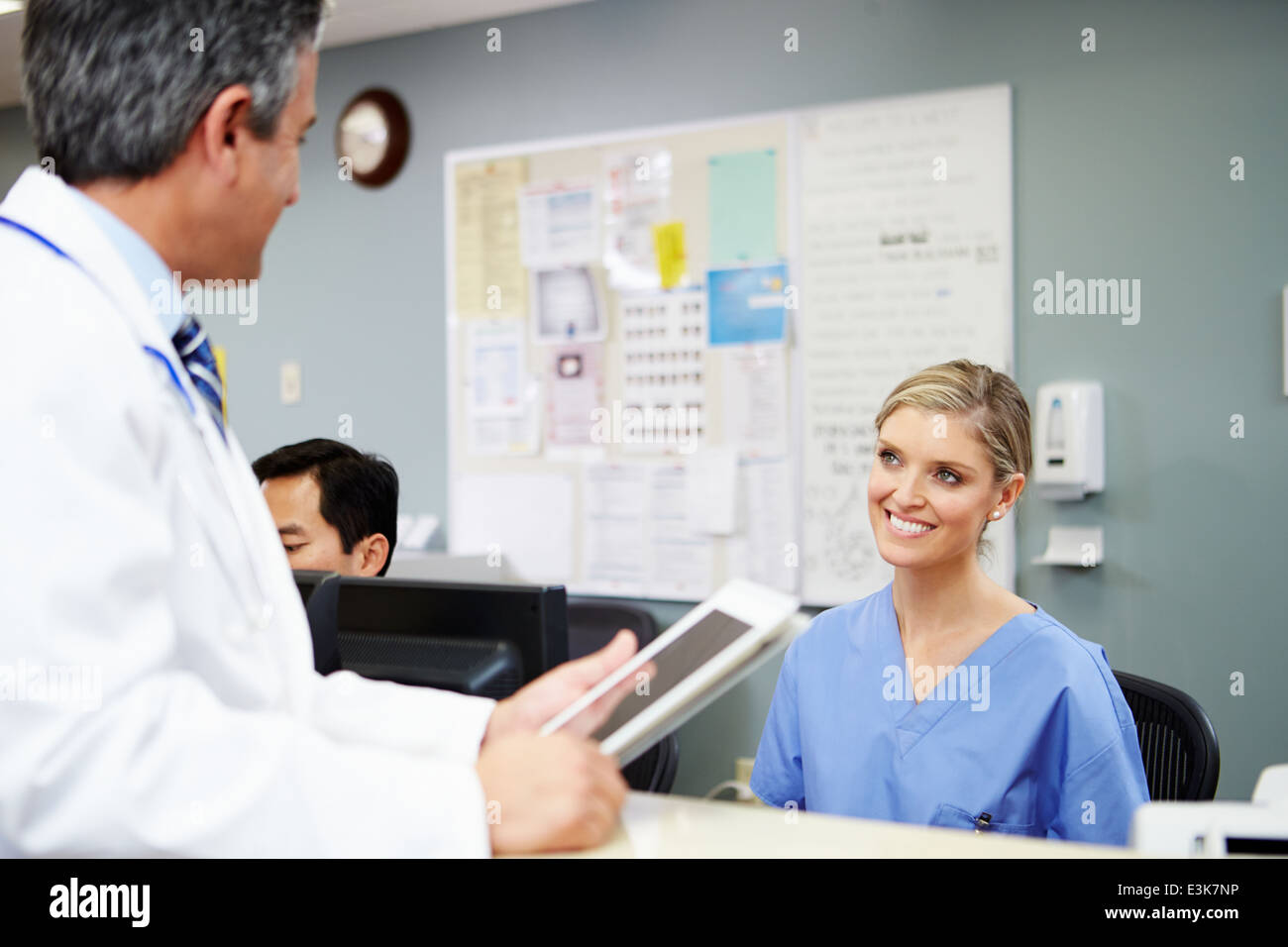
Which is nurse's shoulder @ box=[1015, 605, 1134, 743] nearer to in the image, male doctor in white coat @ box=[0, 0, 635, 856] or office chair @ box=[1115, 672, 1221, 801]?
office chair @ box=[1115, 672, 1221, 801]

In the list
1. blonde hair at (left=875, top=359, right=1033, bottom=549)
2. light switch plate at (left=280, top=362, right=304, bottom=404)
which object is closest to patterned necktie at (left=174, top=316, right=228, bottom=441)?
blonde hair at (left=875, top=359, right=1033, bottom=549)

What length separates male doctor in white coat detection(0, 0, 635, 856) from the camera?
0.55 m

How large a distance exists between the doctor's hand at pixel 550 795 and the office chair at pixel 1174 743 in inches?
48.9

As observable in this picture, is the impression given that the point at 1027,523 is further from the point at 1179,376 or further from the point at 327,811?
the point at 327,811

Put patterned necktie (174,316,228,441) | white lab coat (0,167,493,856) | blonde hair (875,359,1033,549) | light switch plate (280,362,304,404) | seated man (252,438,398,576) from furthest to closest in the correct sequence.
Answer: light switch plate (280,362,304,404) < seated man (252,438,398,576) < blonde hair (875,359,1033,549) < patterned necktie (174,316,228,441) < white lab coat (0,167,493,856)

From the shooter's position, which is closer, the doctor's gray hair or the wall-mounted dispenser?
the doctor's gray hair

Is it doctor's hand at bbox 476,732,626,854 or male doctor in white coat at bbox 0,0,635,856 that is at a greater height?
male doctor in white coat at bbox 0,0,635,856

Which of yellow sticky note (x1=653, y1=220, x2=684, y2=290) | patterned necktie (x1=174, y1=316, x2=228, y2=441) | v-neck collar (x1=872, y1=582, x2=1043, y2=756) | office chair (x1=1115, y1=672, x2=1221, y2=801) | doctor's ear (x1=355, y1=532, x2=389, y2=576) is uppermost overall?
yellow sticky note (x1=653, y1=220, x2=684, y2=290)

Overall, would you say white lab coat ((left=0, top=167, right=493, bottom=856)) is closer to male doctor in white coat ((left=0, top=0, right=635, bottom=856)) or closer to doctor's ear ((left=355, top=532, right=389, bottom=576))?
male doctor in white coat ((left=0, top=0, right=635, bottom=856))

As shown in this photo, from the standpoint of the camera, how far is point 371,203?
3.48 meters

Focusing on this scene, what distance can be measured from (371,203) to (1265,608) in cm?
283

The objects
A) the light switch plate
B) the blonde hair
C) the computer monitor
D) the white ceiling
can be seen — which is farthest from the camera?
the light switch plate

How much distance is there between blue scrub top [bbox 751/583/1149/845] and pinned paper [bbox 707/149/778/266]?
5.00ft
